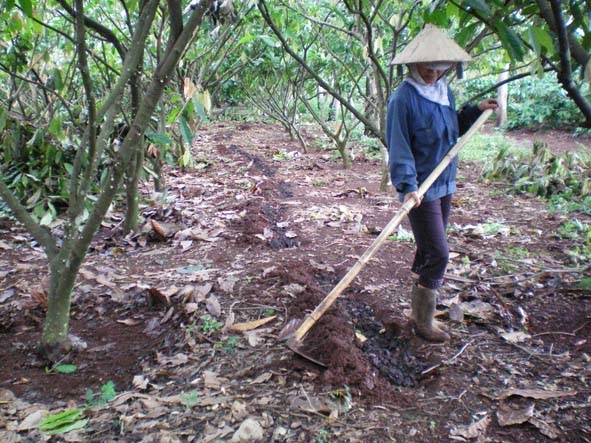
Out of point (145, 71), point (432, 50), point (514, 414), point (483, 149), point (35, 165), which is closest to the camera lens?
point (514, 414)

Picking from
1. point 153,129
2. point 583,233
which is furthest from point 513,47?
point 153,129

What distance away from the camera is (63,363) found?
2514 millimetres

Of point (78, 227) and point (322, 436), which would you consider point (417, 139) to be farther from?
point (78, 227)

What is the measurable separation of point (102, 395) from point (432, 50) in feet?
7.35

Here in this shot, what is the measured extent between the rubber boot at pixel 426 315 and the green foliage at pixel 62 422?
1.73m

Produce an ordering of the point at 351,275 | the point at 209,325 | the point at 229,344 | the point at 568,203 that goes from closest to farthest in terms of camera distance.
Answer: the point at 351,275
the point at 229,344
the point at 209,325
the point at 568,203

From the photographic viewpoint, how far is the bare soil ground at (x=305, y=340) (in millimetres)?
2047

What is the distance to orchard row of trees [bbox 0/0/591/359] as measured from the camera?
202cm

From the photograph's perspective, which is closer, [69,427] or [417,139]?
[69,427]

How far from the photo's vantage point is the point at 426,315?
272 cm

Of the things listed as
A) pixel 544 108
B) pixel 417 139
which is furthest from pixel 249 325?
pixel 544 108

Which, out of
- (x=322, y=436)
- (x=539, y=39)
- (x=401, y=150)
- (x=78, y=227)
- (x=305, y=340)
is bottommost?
(x=322, y=436)

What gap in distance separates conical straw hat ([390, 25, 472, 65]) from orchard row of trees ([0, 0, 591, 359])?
4.7 inches

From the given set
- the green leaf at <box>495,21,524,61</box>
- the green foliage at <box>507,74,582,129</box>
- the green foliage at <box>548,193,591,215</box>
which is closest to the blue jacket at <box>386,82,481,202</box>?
the green leaf at <box>495,21,524,61</box>
